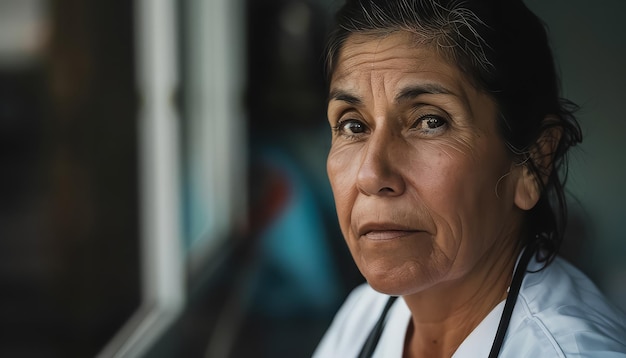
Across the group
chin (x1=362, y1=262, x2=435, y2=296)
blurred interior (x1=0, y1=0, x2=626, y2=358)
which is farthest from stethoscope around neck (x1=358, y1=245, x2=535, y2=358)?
blurred interior (x1=0, y1=0, x2=626, y2=358)

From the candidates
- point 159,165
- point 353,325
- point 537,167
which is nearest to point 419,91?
point 537,167

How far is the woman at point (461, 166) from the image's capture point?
3.67 ft

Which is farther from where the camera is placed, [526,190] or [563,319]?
[526,190]

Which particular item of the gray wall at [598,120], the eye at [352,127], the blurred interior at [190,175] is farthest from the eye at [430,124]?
the gray wall at [598,120]

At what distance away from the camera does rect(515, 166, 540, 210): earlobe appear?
122 centimetres

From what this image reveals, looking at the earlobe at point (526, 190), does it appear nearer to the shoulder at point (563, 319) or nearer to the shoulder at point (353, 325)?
the shoulder at point (563, 319)

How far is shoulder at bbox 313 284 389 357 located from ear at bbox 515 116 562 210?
0.43m

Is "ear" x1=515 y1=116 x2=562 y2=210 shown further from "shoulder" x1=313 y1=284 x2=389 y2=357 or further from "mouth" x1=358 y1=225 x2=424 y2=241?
"shoulder" x1=313 y1=284 x2=389 y2=357

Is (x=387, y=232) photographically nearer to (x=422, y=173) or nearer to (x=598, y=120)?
(x=422, y=173)

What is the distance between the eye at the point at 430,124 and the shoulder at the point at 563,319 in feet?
0.99

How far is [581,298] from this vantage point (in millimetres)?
1148

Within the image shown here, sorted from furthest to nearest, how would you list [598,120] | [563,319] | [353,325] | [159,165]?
[159,165] < [598,120] < [353,325] < [563,319]

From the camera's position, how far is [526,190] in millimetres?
1225

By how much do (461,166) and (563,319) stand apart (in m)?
0.29
